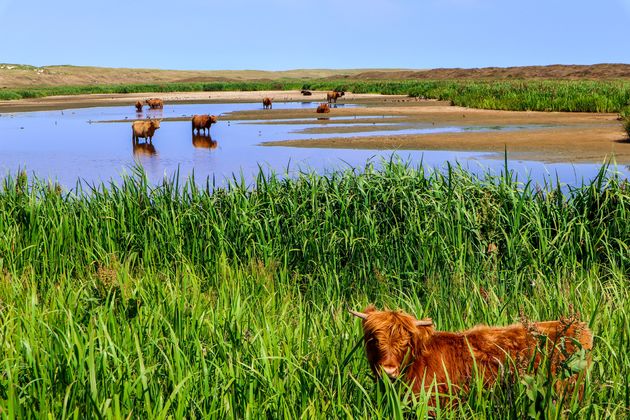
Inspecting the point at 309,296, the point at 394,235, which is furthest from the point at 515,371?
the point at 394,235

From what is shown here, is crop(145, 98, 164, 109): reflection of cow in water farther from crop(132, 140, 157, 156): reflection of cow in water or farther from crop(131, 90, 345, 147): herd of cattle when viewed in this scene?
crop(132, 140, 157, 156): reflection of cow in water

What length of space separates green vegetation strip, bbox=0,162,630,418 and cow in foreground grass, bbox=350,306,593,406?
0.38 ft

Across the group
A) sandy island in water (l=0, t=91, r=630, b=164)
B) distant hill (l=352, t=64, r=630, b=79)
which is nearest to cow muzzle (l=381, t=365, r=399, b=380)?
sandy island in water (l=0, t=91, r=630, b=164)

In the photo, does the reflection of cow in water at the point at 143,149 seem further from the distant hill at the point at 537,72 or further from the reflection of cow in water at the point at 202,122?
the distant hill at the point at 537,72

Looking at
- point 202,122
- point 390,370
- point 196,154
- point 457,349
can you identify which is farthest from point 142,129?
point 390,370

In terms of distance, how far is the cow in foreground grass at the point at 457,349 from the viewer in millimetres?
3555

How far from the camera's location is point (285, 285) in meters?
7.16

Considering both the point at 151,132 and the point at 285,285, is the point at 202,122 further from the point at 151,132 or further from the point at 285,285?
the point at 285,285

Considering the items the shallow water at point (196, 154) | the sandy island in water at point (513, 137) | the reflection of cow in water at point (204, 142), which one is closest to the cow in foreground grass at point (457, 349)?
the shallow water at point (196, 154)

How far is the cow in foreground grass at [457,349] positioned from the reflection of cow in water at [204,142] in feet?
Answer: 71.2

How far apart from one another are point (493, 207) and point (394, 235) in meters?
1.25

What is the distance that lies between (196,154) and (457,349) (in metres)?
19.6

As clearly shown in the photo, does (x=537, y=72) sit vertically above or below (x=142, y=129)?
above

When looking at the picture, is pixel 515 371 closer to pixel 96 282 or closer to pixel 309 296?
pixel 96 282
